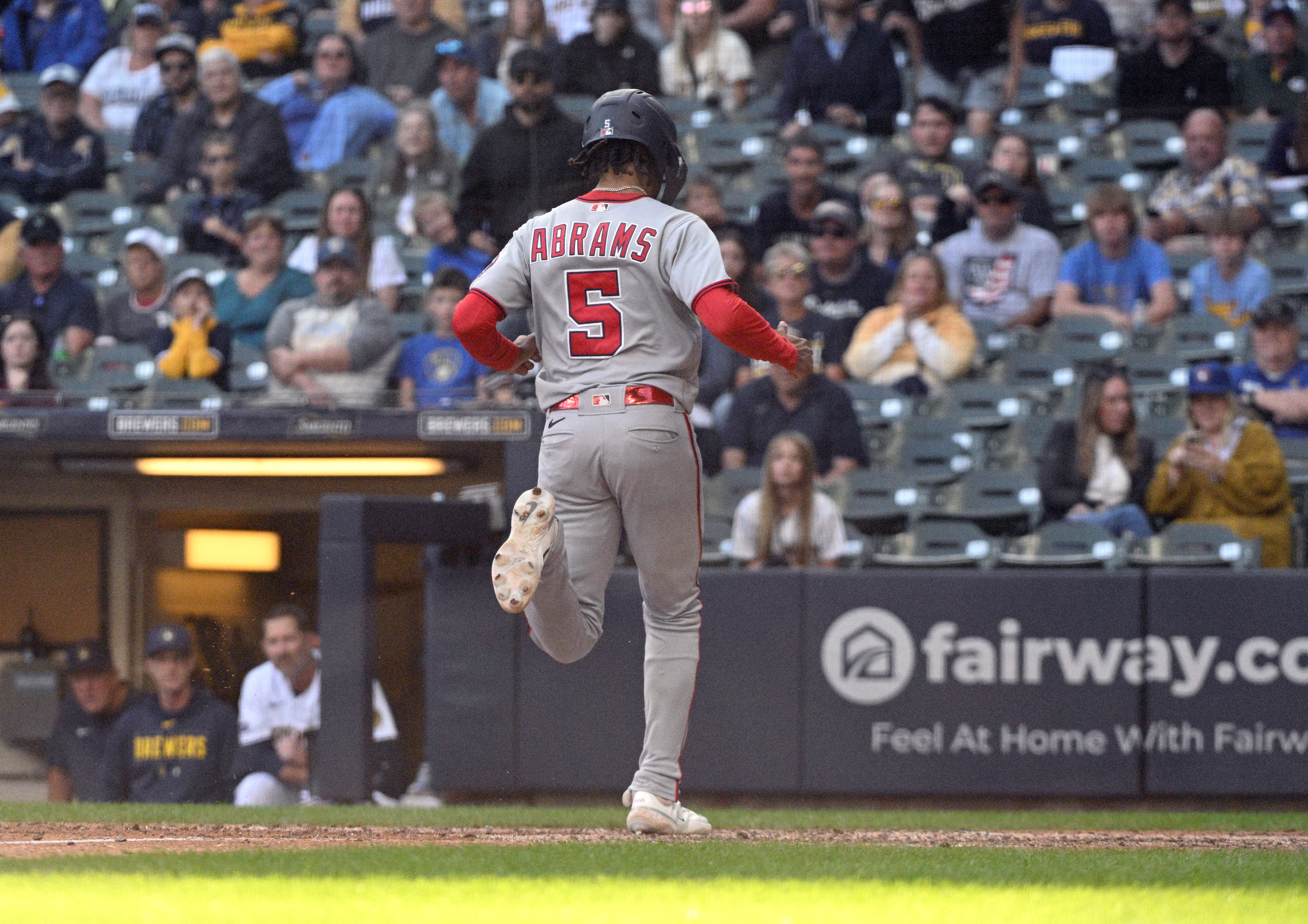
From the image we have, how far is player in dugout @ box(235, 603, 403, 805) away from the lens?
295 inches

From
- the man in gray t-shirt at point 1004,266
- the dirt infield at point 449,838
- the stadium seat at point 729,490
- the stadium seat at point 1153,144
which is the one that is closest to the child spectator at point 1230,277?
the man in gray t-shirt at point 1004,266

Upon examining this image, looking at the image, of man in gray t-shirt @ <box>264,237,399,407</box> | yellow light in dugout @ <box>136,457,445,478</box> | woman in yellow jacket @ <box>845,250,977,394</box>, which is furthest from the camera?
yellow light in dugout @ <box>136,457,445,478</box>

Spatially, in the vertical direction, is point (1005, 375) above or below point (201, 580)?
above

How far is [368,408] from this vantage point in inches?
331

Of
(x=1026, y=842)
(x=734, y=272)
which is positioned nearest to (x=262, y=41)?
(x=734, y=272)

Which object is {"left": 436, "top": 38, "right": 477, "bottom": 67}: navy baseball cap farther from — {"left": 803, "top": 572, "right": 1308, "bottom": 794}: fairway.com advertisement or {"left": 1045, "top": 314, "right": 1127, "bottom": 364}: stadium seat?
{"left": 803, "top": 572, "right": 1308, "bottom": 794}: fairway.com advertisement

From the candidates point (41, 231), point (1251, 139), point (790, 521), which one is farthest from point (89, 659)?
point (1251, 139)

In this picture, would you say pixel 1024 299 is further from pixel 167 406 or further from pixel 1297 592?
pixel 167 406

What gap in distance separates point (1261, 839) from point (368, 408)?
4.76 meters

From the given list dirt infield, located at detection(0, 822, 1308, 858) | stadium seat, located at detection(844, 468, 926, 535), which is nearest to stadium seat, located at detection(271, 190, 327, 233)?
stadium seat, located at detection(844, 468, 926, 535)

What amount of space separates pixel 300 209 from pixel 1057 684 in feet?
19.8

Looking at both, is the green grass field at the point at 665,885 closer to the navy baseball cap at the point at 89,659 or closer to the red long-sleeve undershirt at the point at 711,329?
the red long-sleeve undershirt at the point at 711,329

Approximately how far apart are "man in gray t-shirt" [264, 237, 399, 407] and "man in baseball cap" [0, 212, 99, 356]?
4.53 feet

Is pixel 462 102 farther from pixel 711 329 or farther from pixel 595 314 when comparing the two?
pixel 711 329
